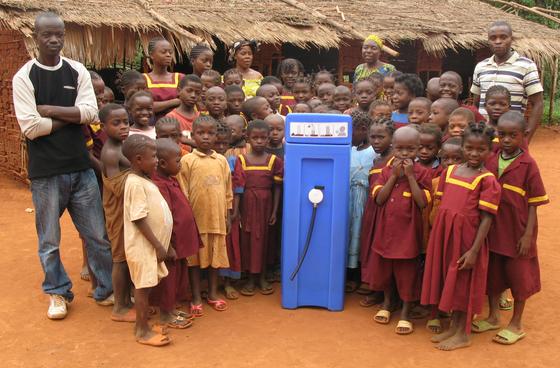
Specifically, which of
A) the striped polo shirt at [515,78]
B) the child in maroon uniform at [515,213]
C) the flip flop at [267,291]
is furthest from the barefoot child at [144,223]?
the striped polo shirt at [515,78]

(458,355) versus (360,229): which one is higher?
(360,229)

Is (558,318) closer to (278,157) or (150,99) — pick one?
(278,157)

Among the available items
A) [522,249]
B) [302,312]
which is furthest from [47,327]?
[522,249]

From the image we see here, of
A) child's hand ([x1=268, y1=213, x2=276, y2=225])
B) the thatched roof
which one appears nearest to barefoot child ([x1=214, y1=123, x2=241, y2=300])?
child's hand ([x1=268, y1=213, x2=276, y2=225])

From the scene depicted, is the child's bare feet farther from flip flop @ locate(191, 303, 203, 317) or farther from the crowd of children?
flip flop @ locate(191, 303, 203, 317)

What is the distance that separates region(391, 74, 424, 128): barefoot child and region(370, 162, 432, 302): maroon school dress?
831mm

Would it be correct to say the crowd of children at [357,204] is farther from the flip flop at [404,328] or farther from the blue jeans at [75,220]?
the blue jeans at [75,220]

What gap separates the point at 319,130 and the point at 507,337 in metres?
1.76

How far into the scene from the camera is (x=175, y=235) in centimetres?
376

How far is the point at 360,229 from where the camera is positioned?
4.27 meters

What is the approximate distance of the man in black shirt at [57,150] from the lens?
364 centimetres

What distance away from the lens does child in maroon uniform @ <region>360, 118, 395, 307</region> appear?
157 inches

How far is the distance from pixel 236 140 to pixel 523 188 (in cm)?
201

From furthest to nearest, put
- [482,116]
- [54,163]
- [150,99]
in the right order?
1. [482,116]
2. [150,99]
3. [54,163]
